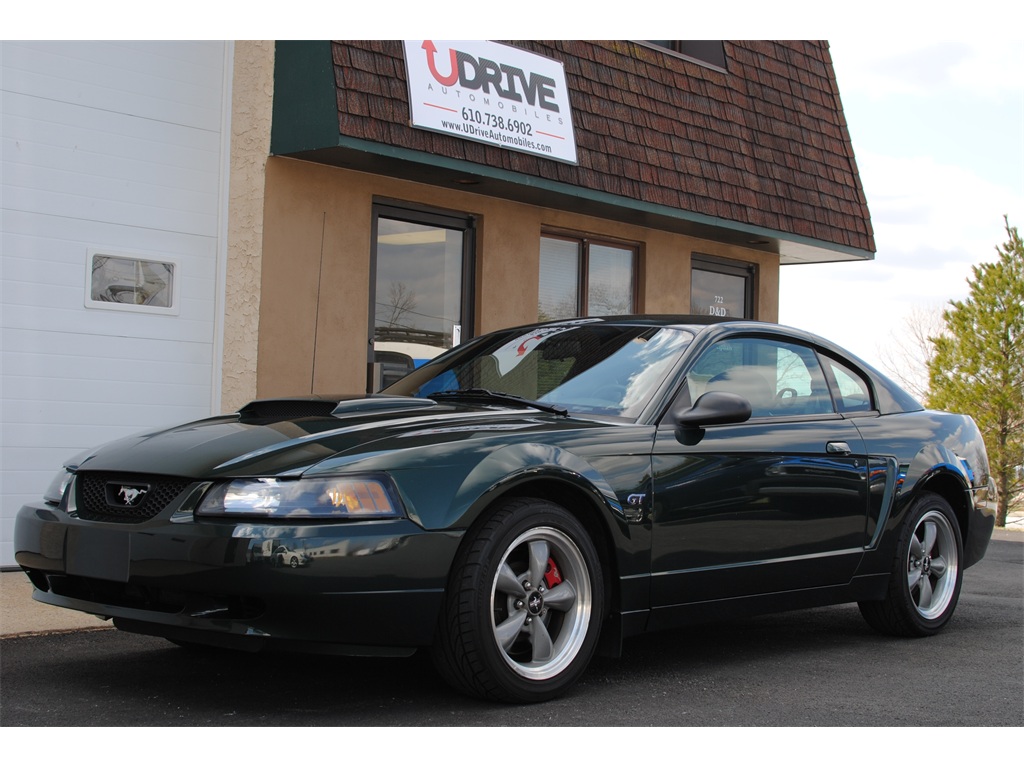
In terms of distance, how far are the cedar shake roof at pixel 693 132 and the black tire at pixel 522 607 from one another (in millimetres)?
4682

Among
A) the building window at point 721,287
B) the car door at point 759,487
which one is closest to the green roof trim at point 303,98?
the car door at point 759,487

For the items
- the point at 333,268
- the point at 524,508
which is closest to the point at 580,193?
the point at 333,268

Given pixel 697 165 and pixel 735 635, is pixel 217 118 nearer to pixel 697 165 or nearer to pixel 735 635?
pixel 697 165

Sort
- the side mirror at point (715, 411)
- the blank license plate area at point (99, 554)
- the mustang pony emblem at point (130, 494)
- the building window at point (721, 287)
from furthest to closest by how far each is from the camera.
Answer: the building window at point (721, 287) → the side mirror at point (715, 411) → the mustang pony emblem at point (130, 494) → the blank license plate area at point (99, 554)

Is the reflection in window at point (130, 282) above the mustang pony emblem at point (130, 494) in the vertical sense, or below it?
above

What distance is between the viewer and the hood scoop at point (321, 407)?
4.60 m

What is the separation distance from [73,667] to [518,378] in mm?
2222

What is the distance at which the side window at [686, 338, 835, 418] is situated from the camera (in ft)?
17.1

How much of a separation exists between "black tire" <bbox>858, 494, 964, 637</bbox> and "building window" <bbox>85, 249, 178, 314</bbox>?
5391mm

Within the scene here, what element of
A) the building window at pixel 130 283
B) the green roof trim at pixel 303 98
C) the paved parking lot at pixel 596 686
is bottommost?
the paved parking lot at pixel 596 686

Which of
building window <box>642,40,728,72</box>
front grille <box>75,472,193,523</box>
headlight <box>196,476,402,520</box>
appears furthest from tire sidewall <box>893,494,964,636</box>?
building window <box>642,40,728,72</box>

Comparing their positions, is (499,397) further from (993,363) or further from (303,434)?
(993,363)

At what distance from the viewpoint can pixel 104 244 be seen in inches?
326

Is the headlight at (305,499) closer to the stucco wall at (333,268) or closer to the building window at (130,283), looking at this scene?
the stucco wall at (333,268)
